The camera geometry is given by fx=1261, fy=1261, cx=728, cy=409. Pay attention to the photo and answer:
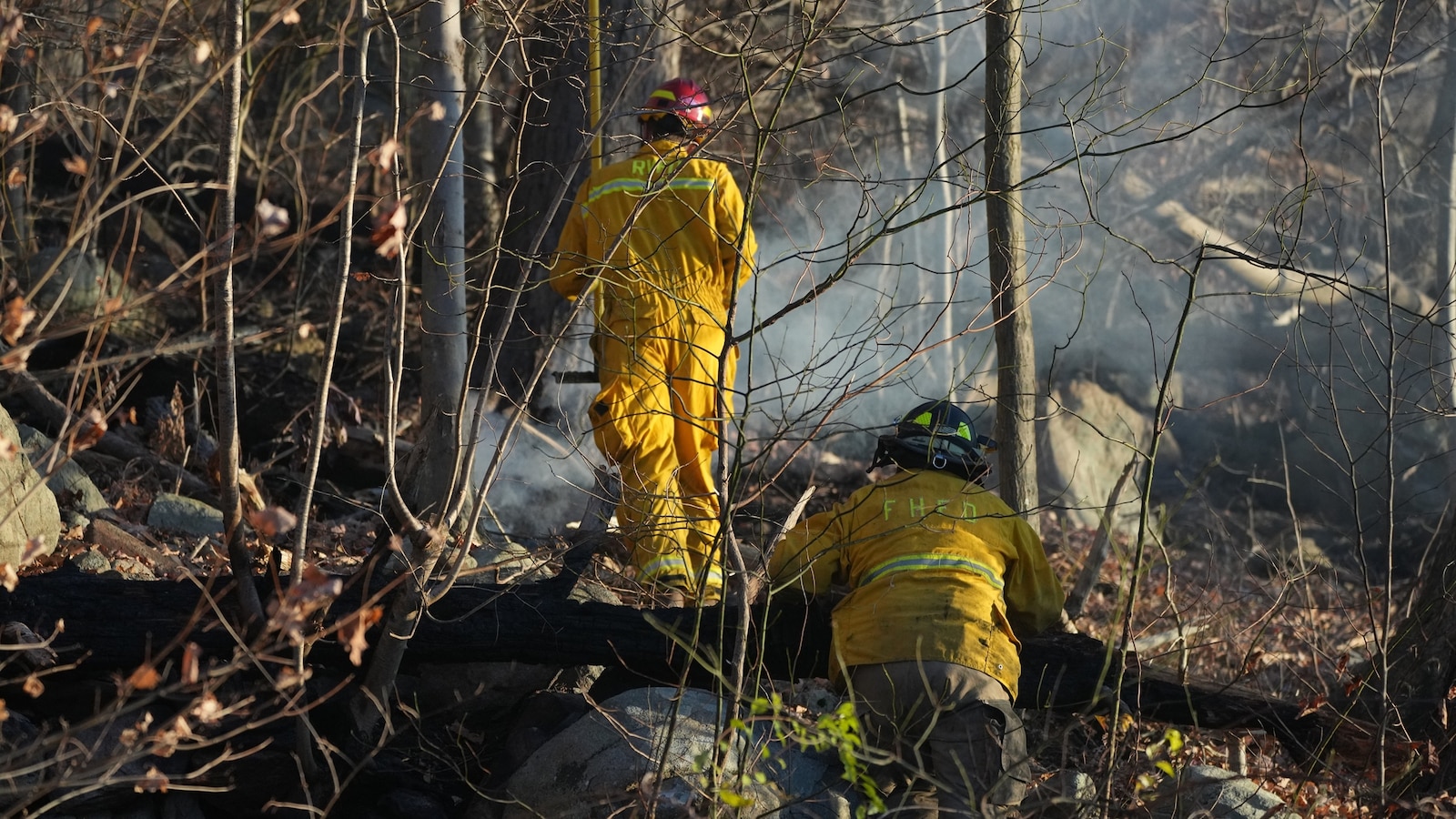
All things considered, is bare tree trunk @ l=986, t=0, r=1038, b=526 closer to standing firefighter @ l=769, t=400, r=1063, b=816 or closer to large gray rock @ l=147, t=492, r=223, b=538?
standing firefighter @ l=769, t=400, r=1063, b=816

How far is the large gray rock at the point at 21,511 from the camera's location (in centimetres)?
→ 442

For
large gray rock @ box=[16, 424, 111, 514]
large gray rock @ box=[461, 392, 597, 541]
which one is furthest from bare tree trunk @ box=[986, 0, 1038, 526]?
large gray rock @ box=[16, 424, 111, 514]

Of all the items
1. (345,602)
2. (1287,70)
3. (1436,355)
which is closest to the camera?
(345,602)

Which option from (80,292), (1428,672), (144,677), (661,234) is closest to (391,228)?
(144,677)

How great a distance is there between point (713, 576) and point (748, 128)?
15.7ft

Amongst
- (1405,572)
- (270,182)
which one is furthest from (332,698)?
(1405,572)

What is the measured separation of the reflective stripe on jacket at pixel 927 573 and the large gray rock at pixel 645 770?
1.31 feet

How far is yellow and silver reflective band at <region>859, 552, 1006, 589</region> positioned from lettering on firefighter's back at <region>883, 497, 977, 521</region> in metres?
0.16

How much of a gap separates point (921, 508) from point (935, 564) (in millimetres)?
230

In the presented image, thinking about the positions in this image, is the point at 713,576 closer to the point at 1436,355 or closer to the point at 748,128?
the point at 748,128

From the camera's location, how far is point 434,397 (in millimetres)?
5211

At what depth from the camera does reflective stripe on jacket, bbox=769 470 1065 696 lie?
398 centimetres

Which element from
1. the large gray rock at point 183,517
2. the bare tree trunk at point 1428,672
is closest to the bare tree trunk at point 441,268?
the large gray rock at point 183,517

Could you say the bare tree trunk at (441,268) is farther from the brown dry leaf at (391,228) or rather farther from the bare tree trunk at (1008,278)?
the bare tree trunk at (1008,278)
